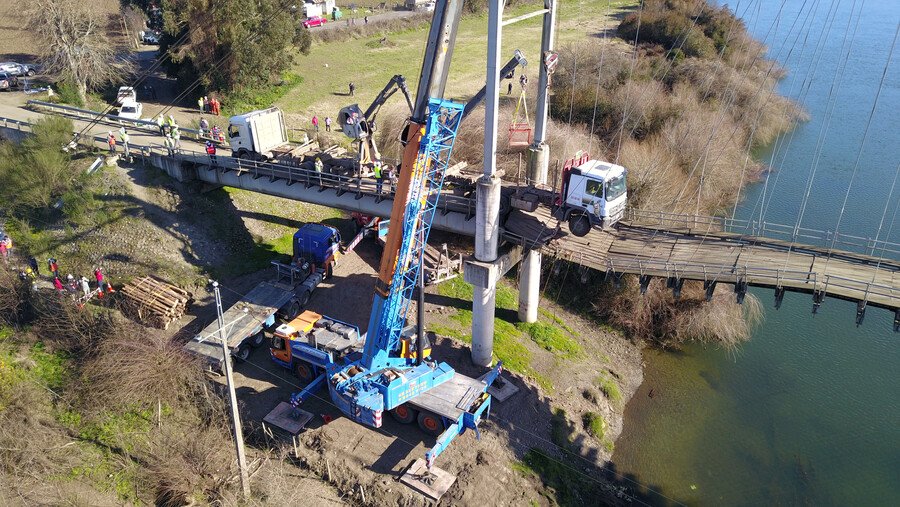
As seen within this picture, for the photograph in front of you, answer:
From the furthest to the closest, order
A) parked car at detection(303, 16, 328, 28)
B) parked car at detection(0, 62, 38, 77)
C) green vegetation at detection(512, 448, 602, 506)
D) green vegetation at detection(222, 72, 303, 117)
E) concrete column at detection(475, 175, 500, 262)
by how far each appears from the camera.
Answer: parked car at detection(303, 16, 328, 28) → green vegetation at detection(222, 72, 303, 117) → parked car at detection(0, 62, 38, 77) → concrete column at detection(475, 175, 500, 262) → green vegetation at detection(512, 448, 602, 506)

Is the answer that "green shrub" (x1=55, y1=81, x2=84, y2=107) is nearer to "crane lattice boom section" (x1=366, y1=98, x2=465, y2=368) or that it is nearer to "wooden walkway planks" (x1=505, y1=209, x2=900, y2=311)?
"crane lattice boom section" (x1=366, y1=98, x2=465, y2=368)

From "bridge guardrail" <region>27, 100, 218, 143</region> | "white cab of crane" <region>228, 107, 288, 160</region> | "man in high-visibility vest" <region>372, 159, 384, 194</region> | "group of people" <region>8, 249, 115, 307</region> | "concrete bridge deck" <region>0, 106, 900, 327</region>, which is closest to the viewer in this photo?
"concrete bridge deck" <region>0, 106, 900, 327</region>

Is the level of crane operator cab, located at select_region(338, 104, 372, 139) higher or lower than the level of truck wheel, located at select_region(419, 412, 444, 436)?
higher

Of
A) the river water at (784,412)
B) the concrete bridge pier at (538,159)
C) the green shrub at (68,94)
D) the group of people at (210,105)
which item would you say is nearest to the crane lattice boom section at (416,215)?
the concrete bridge pier at (538,159)

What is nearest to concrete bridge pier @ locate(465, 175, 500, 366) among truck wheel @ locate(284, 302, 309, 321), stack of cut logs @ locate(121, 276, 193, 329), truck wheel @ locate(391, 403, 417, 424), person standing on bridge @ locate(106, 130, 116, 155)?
truck wheel @ locate(391, 403, 417, 424)

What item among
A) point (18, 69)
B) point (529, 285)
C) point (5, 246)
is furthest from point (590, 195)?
point (18, 69)

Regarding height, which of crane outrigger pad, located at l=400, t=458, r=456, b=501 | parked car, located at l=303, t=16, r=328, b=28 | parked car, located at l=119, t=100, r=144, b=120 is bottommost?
crane outrigger pad, located at l=400, t=458, r=456, b=501

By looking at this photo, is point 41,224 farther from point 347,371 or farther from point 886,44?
point 886,44

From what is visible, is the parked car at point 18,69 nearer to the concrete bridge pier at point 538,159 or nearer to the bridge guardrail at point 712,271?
the concrete bridge pier at point 538,159
